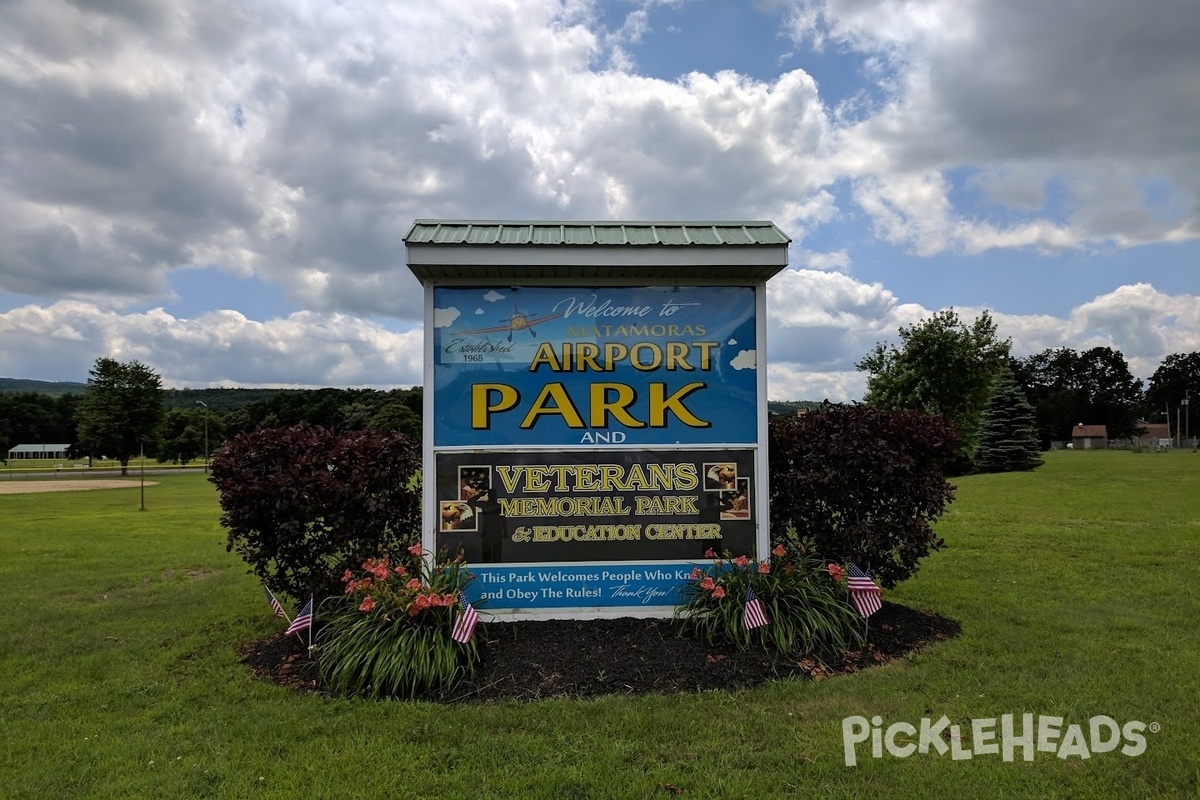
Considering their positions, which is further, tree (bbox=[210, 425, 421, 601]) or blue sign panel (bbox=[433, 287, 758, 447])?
blue sign panel (bbox=[433, 287, 758, 447])

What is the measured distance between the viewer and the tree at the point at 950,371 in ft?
113

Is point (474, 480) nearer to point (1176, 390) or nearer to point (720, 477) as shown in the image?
point (720, 477)

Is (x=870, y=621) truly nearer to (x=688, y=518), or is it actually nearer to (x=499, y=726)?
(x=688, y=518)

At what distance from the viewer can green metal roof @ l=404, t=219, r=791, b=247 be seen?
19.5 feet

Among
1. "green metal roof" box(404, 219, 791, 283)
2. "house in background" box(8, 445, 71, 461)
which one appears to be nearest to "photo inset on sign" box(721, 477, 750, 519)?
"green metal roof" box(404, 219, 791, 283)

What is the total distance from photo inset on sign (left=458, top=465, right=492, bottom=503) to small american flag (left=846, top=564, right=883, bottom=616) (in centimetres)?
313

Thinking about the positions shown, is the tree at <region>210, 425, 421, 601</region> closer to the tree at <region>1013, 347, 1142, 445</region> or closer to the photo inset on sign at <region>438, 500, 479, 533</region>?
the photo inset on sign at <region>438, 500, 479, 533</region>

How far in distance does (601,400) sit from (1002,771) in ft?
12.4

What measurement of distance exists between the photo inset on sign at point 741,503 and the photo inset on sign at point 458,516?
2153mm

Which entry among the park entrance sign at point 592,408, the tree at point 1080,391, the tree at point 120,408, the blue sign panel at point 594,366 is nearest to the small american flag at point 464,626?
the park entrance sign at point 592,408

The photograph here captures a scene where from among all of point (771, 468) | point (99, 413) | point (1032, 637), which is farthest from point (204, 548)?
point (99, 413)

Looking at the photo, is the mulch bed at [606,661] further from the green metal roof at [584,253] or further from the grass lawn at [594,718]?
the green metal roof at [584,253]

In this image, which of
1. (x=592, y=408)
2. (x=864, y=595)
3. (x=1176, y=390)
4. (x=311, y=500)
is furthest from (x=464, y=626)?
(x=1176, y=390)

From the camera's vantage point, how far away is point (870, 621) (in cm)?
627
